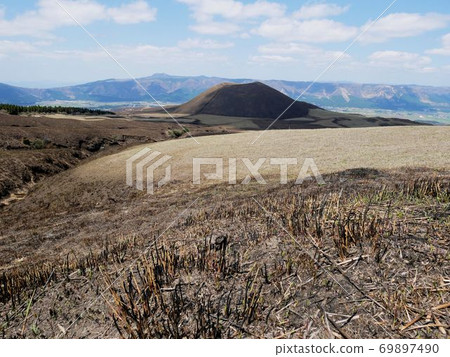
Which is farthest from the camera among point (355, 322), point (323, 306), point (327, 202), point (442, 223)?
point (327, 202)

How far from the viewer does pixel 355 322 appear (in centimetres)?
490

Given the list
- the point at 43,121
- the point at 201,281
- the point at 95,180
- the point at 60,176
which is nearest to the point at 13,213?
the point at 95,180

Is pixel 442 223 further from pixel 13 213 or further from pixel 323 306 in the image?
pixel 13 213

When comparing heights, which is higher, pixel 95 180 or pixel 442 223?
pixel 442 223

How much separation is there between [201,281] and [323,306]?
8.48ft

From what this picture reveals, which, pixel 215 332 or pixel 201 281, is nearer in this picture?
pixel 215 332

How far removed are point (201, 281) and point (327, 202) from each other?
241 inches

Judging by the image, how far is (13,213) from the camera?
29875 millimetres

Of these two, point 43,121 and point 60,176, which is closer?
point 60,176

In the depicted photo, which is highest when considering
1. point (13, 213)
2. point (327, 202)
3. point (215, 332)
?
point (327, 202)

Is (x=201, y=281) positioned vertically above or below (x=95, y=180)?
above
